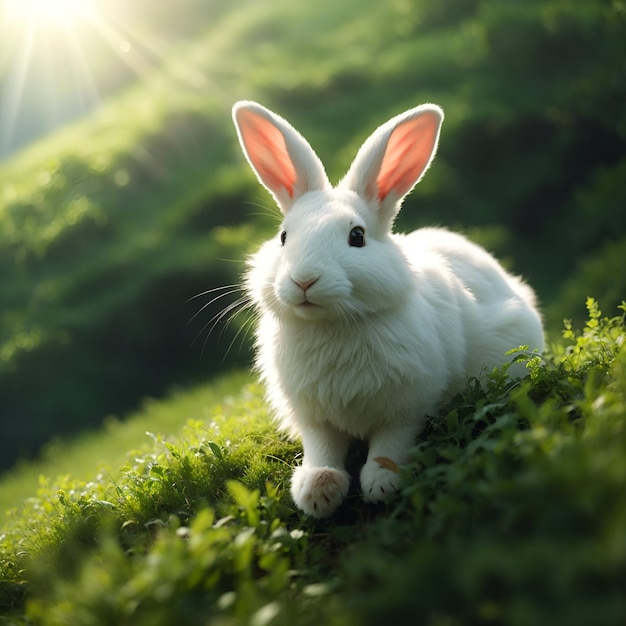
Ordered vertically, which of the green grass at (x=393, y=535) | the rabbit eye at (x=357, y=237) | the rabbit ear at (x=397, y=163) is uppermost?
the rabbit ear at (x=397, y=163)

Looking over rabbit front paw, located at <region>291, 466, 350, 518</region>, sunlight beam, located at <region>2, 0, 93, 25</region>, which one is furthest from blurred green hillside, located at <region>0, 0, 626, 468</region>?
rabbit front paw, located at <region>291, 466, 350, 518</region>

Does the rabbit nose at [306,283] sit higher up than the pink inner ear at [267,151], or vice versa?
the pink inner ear at [267,151]

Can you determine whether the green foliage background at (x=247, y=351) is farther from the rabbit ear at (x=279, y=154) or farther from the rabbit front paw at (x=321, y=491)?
the rabbit ear at (x=279, y=154)

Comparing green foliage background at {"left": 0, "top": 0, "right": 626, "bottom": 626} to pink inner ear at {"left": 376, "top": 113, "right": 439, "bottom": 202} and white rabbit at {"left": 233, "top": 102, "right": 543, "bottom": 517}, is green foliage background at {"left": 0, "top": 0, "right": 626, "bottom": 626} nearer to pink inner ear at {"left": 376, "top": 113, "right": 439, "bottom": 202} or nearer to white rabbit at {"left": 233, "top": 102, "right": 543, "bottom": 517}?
white rabbit at {"left": 233, "top": 102, "right": 543, "bottom": 517}

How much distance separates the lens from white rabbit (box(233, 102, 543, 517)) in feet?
12.6

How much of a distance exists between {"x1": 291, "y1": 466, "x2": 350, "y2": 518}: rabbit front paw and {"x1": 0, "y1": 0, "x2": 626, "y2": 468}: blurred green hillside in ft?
14.5

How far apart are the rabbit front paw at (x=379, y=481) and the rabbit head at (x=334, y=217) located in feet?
2.48

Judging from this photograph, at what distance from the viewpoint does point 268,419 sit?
17.2 feet

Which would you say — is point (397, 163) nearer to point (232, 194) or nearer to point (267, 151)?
point (267, 151)

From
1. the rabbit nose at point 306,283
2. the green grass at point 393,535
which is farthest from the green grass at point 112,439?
the rabbit nose at point 306,283

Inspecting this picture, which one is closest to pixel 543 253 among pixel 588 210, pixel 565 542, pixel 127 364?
pixel 588 210

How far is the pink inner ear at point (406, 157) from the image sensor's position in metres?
4.41

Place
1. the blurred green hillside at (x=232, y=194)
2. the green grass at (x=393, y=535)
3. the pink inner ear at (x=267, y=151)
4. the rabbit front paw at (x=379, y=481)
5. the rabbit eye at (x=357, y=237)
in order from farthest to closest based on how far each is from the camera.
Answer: the blurred green hillside at (x=232, y=194) → the pink inner ear at (x=267, y=151) → the rabbit eye at (x=357, y=237) → the rabbit front paw at (x=379, y=481) → the green grass at (x=393, y=535)

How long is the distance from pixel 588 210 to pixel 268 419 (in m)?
5.99
